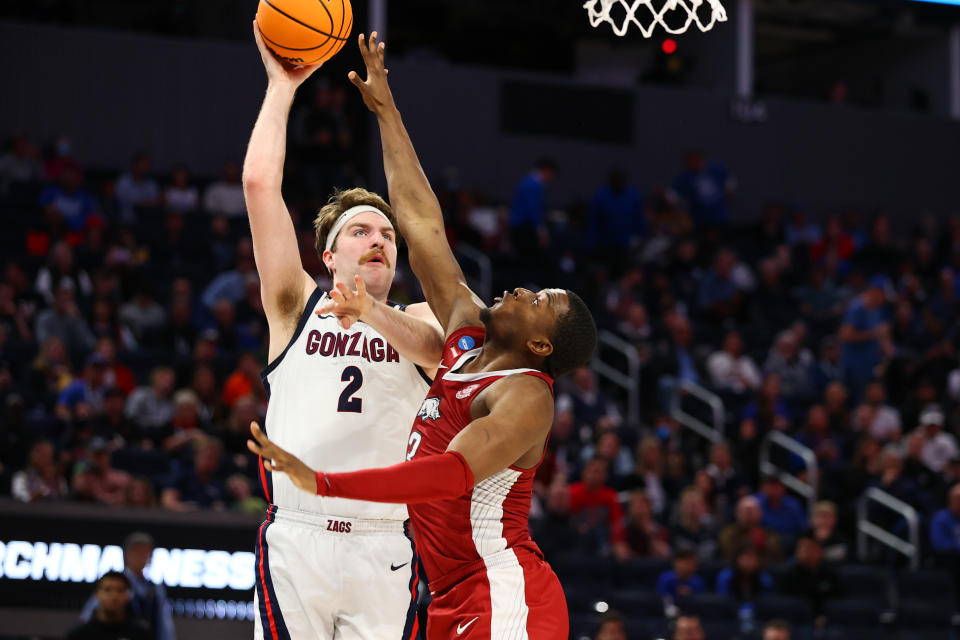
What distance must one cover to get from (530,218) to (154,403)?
6.06m

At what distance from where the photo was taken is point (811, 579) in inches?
430

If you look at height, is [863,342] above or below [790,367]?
above

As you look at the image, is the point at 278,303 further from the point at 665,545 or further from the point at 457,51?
the point at 457,51

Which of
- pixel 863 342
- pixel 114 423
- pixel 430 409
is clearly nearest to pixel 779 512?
pixel 863 342

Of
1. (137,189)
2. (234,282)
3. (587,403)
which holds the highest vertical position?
(137,189)

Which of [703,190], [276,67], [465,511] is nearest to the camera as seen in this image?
[465,511]

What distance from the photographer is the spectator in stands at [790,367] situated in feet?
49.3

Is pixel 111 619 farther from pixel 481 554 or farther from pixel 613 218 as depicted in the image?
pixel 613 218

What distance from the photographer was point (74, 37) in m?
17.1

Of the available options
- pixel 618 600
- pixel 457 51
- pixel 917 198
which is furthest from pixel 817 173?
pixel 618 600

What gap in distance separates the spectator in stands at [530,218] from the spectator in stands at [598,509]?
198 inches

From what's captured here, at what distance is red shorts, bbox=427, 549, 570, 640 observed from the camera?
417 centimetres

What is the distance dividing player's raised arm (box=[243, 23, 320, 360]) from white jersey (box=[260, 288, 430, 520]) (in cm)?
7

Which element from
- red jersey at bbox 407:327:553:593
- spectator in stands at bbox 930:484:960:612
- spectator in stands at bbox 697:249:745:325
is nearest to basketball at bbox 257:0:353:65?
red jersey at bbox 407:327:553:593
